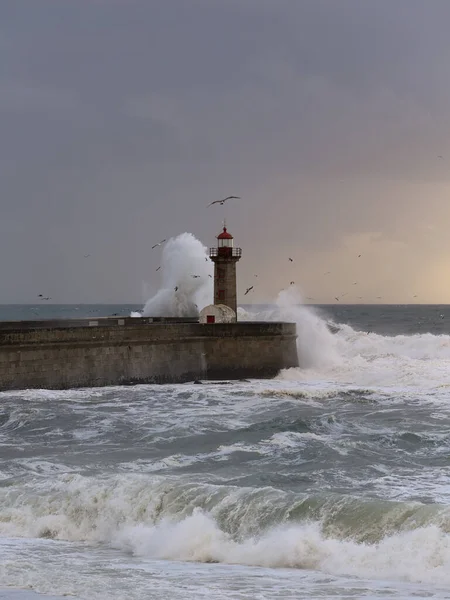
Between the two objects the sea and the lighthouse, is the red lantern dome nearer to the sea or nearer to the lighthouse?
the lighthouse

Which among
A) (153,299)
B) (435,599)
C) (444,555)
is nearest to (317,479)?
(444,555)

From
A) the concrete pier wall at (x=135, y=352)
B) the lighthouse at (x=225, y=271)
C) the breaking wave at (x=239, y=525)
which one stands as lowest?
the breaking wave at (x=239, y=525)

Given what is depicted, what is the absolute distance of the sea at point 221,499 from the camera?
7141mm

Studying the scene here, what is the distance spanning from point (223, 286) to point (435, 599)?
1864 centimetres

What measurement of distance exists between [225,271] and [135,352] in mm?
5732

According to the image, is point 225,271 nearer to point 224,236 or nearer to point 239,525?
point 224,236

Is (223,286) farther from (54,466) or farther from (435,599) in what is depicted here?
(435,599)

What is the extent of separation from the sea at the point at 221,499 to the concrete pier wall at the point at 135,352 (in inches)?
33.3

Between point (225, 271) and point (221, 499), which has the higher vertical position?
point (225, 271)

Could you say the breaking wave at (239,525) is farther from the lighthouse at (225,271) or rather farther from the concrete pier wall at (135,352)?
the lighthouse at (225,271)

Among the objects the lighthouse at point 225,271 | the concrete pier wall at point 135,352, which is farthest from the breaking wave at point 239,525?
the lighthouse at point 225,271

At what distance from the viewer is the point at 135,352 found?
19.9 metres

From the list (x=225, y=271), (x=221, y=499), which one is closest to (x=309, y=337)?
(x=225, y=271)

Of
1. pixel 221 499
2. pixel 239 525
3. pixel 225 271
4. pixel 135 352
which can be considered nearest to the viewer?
pixel 239 525
